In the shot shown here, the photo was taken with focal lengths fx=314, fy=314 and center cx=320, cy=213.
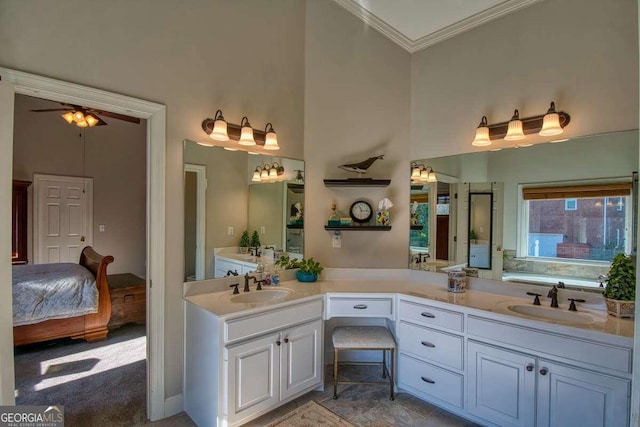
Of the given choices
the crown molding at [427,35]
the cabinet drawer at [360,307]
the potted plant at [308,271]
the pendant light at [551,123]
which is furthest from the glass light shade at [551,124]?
the potted plant at [308,271]

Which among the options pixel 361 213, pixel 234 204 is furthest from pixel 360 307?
pixel 234 204

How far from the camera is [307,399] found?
2.40m

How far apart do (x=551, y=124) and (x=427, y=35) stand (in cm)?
144

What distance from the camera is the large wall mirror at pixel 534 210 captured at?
2.07 m

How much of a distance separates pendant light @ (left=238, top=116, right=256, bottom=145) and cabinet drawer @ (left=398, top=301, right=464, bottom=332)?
5.81ft

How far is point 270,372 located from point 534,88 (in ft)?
9.21

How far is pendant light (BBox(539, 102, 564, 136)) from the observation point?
2.15 m

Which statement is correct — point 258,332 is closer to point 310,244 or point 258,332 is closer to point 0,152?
point 310,244

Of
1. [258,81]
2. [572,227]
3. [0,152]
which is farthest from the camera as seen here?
[258,81]

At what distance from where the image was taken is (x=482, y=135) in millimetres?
2512

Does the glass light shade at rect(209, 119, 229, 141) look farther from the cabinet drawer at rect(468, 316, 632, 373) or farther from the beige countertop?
the cabinet drawer at rect(468, 316, 632, 373)

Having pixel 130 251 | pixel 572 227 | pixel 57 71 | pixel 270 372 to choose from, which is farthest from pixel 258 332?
pixel 130 251

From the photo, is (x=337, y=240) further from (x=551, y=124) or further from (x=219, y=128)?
(x=551, y=124)

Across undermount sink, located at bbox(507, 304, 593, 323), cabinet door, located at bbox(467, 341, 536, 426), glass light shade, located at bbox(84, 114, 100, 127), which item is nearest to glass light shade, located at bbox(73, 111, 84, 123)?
glass light shade, located at bbox(84, 114, 100, 127)
